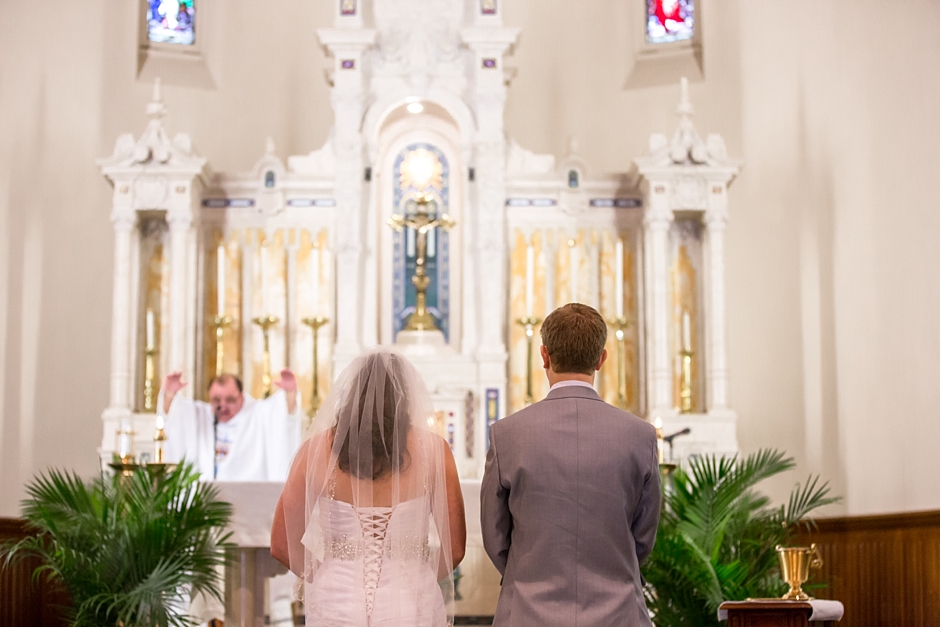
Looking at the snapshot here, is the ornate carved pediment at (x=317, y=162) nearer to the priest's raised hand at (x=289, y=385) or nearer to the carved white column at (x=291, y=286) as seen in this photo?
the carved white column at (x=291, y=286)

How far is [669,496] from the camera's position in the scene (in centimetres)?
722

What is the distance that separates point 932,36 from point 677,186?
250 cm

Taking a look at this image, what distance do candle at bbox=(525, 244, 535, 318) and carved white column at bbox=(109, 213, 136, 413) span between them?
3355 millimetres

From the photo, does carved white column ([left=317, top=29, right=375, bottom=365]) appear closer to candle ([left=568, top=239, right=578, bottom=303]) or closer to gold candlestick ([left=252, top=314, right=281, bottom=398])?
gold candlestick ([left=252, top=314, right=281, bottom=398])

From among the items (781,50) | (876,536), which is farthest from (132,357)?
(781,50)

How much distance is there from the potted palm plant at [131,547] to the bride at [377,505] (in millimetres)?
2517

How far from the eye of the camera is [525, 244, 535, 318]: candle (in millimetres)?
10133

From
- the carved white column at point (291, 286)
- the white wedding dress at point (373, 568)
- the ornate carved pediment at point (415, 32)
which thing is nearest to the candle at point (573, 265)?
the ornate carved pediment at point (415, 32)

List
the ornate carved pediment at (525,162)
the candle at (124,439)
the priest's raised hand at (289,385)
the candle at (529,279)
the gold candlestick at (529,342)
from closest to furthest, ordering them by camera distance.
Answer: the candle at (124,439) → the priest's raised hand at (289,385) → the gold candlestick at (529,342) → the candle at (529,279) → the ornate carved pediment at (525,162)

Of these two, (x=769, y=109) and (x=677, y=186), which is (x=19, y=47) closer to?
(x=677, y=186)

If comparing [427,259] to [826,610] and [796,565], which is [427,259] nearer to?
[796,565]

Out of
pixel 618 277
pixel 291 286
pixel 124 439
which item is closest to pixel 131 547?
pixel 124 439

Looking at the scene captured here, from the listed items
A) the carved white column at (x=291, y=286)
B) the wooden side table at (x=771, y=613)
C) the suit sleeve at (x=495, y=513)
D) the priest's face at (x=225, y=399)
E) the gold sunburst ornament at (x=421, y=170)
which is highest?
the gold sunburst ornament at (x=421, y=170)

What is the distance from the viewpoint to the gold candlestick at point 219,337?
9.90 meters
